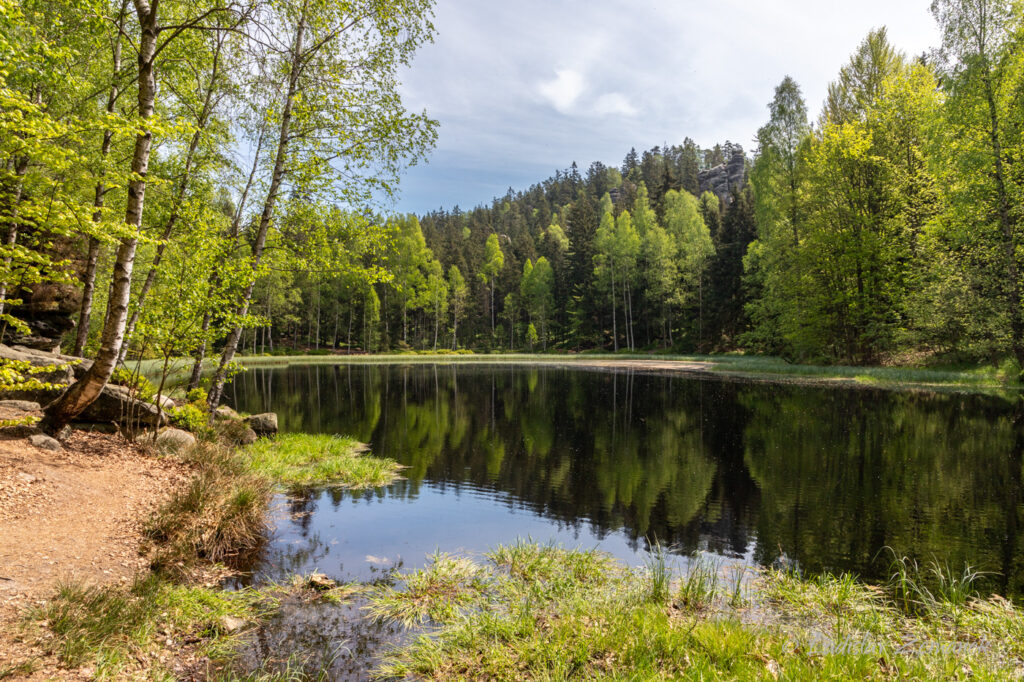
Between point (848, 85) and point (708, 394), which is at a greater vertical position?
point (848, 85)

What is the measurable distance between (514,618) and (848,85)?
50.8 metres

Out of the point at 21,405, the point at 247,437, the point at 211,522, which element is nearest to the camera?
the point at 211,522

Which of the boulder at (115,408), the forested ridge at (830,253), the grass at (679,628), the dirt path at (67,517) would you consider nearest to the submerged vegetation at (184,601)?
the dirt path at (67,517)

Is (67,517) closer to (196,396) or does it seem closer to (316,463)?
(316,463)

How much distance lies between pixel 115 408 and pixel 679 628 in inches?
487

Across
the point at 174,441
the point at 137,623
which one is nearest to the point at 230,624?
the point at 137,623

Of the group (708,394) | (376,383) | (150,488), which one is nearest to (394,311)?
(376,383)

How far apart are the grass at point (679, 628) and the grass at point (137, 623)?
63.4 inches

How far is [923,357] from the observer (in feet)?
104

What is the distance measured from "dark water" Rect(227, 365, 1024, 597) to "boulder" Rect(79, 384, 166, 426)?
4.64 m

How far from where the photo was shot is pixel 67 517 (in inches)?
257

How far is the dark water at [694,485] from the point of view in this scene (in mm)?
7516

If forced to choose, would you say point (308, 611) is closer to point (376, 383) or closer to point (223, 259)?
point (223, 259)

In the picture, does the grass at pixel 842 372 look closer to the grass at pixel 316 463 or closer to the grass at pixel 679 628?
the grass at pixel 679 628
